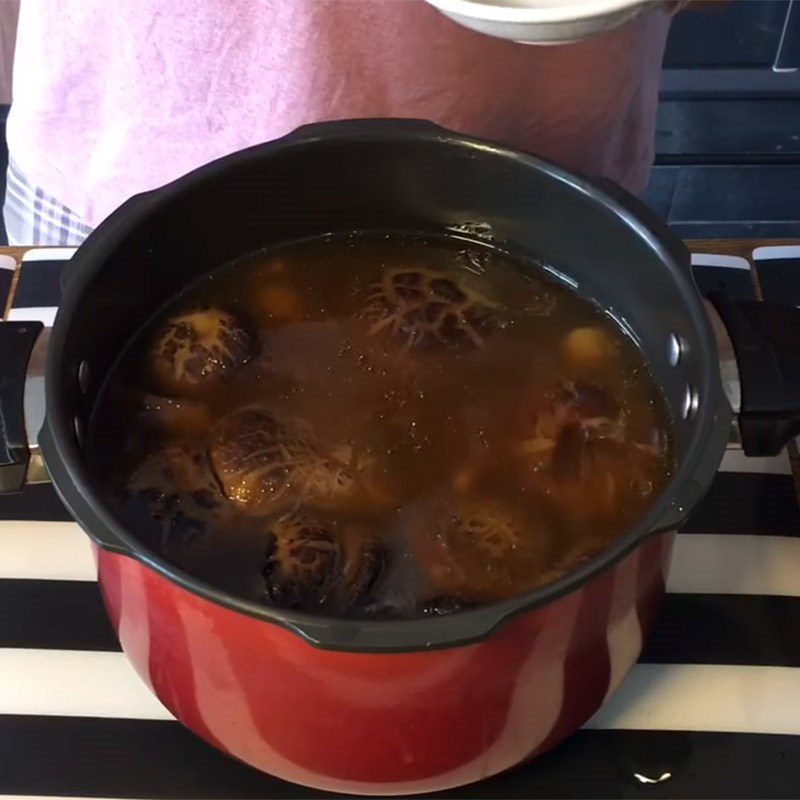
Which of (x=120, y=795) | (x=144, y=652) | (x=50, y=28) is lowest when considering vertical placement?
(x=120, y=795)

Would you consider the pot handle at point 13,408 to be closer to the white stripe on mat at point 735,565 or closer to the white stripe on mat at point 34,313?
the white stripe on mat at point 34,313

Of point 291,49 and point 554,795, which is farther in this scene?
point 291,49

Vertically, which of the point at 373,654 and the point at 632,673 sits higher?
the point at 373,654

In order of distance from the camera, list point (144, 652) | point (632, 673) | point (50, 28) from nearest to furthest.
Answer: point (144, 652) → point (632, 673) → point (50, 28)

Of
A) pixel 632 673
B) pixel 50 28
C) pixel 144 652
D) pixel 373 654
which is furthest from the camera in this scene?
pixel 50 28

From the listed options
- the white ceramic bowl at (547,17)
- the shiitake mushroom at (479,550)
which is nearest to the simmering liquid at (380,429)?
the shiitake mushroom at (479,550)

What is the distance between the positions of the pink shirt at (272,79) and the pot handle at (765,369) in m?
0.26

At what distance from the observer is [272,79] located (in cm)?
82

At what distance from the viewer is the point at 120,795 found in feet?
2.17

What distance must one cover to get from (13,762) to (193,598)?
257mm

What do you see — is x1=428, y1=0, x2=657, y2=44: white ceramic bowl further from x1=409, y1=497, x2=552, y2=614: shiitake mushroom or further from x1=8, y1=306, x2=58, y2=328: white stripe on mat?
x1=8, y1=306, x2=58, y2=328: white stripe on mat

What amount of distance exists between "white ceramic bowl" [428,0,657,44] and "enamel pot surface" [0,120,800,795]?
0.14 metres

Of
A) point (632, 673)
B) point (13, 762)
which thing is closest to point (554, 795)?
point (632, 673)

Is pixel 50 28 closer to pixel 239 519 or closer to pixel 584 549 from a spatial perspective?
pixel 239 519
